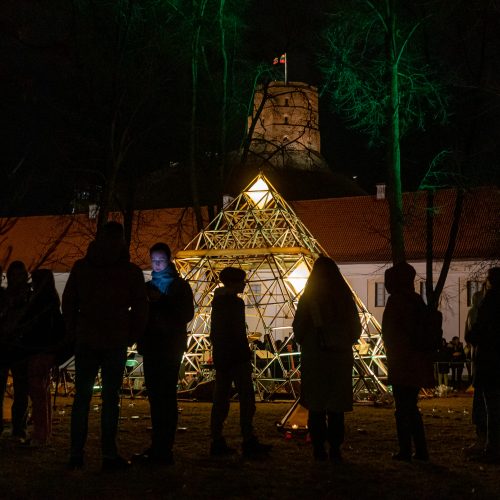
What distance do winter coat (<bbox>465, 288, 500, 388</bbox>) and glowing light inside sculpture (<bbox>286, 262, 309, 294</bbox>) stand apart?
8928mm

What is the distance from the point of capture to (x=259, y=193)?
1716cm

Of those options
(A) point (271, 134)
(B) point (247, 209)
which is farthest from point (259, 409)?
(A) point (271, 134)

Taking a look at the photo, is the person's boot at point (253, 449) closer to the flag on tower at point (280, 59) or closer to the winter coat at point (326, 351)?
the winter coat at point (326, 351)

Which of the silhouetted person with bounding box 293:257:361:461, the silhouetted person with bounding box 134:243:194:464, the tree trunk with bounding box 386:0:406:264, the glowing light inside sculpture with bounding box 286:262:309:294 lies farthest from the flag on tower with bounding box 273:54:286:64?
the silhouetted person with bounding box 134:243:194:464

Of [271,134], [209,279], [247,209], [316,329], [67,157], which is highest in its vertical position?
[271,134]

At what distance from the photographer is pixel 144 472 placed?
6.48 metres

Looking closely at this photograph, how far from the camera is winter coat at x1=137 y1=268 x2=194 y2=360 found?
7.00m

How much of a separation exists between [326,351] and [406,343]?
65 cm

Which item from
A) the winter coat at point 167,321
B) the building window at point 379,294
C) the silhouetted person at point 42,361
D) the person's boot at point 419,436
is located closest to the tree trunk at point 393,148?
the person's boot at point 419,436

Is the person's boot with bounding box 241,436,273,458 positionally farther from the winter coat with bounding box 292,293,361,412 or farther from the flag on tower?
the flag on tower

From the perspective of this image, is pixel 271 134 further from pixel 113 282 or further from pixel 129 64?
pixel 113 282

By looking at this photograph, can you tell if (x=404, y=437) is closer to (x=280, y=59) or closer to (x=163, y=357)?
(x=163, y=357)

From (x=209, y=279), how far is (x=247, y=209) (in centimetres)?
182

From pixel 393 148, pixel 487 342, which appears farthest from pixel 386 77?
pixel 487 342
